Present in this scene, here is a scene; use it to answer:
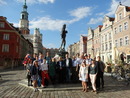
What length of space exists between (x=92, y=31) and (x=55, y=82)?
44.0 m

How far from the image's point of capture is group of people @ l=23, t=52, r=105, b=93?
8.02m

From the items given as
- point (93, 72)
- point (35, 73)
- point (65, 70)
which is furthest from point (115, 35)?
point (35, 73)

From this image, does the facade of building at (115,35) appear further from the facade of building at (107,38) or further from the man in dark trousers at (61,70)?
the man in dark trousers at (61,70)

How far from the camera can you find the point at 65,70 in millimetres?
9516

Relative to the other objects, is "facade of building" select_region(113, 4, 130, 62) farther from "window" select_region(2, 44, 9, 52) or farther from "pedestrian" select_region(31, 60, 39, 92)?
"window" select_region(2, 44, 9, 52)

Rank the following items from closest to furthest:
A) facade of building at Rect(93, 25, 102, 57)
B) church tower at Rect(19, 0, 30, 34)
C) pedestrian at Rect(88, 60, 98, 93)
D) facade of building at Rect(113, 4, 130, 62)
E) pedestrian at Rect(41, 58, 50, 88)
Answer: pedestrian at Rect(88, 60, 98, 93) → pedestrian at Rect(41, 58, 50, 88) → facade of building at Rect(113, 4, 130, 62) → facade of building at Rect(93, 25, 102, 57) → church tower at Rect(19, 0, 30, 34)

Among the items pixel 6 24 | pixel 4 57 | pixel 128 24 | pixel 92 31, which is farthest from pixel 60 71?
pixel 92 31

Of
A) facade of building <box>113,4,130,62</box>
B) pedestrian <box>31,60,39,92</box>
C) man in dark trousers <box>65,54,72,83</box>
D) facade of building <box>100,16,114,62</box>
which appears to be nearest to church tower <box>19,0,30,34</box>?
facade of building <box>100,16,114,62</box>

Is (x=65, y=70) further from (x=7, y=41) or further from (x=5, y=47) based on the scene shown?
(x=7, y=41)

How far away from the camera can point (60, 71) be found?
31.1ft

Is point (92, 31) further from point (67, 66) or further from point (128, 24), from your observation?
point (67, 66)

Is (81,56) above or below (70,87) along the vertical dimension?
above

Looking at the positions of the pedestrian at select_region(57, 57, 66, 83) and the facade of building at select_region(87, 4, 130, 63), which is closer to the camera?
the pedestrian at select_region(57, 57, 66, 83)

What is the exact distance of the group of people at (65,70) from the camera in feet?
26.3
